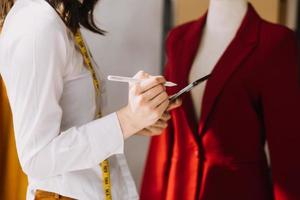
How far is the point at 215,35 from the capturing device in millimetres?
1011

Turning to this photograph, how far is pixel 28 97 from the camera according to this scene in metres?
0.70

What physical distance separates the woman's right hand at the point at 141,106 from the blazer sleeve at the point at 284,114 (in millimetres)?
281

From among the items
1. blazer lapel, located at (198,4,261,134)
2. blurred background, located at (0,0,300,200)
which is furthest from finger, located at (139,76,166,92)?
blurred background, located at (0,0,300,200)

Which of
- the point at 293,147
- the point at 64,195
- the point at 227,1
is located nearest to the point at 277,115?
the point at 293,147

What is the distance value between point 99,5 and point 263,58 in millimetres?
611

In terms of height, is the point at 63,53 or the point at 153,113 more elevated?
the point at 63,53

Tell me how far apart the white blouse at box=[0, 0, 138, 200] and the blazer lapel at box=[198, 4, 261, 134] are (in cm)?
28

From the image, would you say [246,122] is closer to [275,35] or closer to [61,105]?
[275,35]

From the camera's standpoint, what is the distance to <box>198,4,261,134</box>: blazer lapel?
946mm

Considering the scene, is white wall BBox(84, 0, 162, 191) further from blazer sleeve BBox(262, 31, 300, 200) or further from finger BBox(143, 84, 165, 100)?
finger BBox(143, 84, 165, 100)

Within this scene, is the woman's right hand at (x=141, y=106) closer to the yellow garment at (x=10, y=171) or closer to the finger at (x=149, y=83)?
the finger at (x=149, y=83)

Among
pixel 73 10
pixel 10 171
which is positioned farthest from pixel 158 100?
pixel 10 171

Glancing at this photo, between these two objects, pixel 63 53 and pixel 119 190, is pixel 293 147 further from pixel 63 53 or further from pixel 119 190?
pixel 63 53

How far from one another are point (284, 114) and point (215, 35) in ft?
0.74
